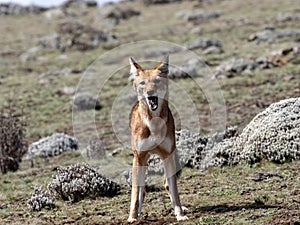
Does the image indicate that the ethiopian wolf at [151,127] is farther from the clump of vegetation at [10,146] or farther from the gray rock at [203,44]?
the gray rock at [203,44]

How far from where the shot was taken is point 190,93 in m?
21.7

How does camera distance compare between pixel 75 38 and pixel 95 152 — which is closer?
pixel 95 152

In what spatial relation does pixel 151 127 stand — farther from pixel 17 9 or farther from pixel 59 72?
pixel 17 9

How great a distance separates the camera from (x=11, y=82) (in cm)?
2670

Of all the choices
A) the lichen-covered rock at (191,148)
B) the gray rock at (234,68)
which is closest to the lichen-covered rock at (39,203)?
the lichen-covered rock at (191,148)

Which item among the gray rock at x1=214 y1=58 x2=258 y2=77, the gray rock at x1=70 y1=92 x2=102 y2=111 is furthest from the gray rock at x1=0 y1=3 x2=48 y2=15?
the gray rock at x1=70 y1=92 x2=102 y2=111

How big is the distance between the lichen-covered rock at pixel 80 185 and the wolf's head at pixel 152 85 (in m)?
3.40

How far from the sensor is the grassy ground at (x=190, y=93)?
8.46 metres

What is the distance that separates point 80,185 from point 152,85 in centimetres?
372

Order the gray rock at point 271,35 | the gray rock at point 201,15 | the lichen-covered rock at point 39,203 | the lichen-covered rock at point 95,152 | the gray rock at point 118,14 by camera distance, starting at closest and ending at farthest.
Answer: the lichen-covered rock at point 39,203
the lichen-covered rock at point 95,152
the gray rock at point 271,35
the gray rock at point 201,15
the gray rock at point 118,14

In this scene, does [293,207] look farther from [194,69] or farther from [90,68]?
[90,68]

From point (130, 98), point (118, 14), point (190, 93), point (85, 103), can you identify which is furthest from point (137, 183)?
point (118, 14)

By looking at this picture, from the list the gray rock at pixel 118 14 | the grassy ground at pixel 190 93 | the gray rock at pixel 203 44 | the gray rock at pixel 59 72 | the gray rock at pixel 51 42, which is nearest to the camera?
the grassy ground at pixel 190 93

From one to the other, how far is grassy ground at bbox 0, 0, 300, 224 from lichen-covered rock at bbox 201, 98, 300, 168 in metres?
→ 0.24
